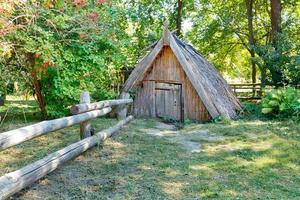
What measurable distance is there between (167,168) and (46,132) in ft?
6.31

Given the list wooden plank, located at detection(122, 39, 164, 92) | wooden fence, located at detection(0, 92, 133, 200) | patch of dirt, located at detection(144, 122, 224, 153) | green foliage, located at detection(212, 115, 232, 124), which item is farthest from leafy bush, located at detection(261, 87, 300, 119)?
wooden fence, located at detection(0, 92, 133, 200)

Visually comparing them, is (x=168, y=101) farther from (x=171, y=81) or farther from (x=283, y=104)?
(x=283, y=104)

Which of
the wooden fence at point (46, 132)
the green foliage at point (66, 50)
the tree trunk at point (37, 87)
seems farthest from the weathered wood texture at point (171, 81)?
the wooden fence at point (46, 132)

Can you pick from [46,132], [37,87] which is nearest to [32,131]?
[46,132]

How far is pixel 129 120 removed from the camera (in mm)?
9844

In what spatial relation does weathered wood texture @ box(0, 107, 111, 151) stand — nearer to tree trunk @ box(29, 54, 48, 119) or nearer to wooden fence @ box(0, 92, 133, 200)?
wooden fence @ box(0, 92, 133, 200)

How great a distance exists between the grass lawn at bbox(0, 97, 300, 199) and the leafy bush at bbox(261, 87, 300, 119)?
2.51 metres

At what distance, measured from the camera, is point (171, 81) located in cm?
1157

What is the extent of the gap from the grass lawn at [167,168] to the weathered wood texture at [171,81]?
3.48m

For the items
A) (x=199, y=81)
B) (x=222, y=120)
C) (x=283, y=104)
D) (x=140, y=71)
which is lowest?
(x=222, y=120)

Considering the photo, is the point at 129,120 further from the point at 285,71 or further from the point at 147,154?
the point at 285,71

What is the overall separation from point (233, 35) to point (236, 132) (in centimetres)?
1731

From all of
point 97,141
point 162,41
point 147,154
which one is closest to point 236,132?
point 147,154

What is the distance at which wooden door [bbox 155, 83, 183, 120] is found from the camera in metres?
11.5
